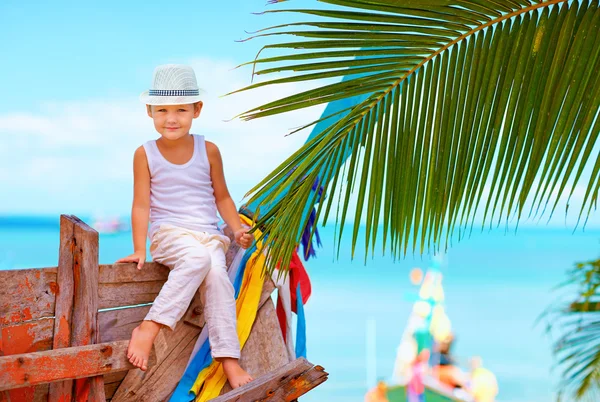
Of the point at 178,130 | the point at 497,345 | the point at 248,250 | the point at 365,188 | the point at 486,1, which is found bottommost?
the point at 497,345

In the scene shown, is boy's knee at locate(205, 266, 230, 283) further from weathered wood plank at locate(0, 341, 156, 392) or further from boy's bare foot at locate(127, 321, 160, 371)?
weathered wood plank at locate(0, 341, 156, 392)

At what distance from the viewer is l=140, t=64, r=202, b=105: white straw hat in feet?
8.14

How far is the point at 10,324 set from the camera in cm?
209

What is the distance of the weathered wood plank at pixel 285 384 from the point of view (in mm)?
2225

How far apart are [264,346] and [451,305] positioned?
51.6 ft

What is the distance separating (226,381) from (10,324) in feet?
2.30

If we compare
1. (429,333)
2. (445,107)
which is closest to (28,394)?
(445,107)

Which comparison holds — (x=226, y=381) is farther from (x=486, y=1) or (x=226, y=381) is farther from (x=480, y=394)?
(x=480, y=394)

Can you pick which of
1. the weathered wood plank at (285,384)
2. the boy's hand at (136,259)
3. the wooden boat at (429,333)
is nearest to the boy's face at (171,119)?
the boy's hand at (136,259)

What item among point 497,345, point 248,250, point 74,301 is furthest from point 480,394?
point 497,345

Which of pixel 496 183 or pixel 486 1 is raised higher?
pixel 486 1

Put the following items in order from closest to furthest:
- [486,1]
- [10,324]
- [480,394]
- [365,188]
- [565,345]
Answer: [486,1], [365,188], [10,324], [565,345], [480,394]

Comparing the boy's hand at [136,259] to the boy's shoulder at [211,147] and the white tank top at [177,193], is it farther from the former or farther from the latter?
the boy's shoulder at [211,147]

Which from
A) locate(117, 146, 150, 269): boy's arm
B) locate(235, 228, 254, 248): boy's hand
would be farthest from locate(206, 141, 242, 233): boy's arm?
locate(117, 146, 150, 269): boy's arm
